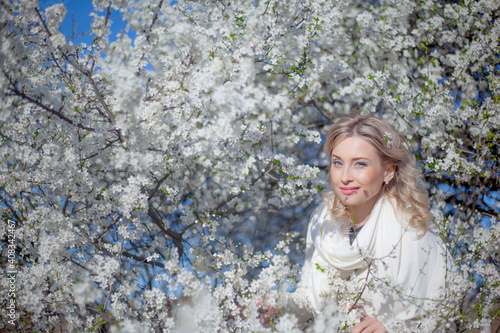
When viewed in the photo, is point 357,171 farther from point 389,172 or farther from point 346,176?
point 389,172

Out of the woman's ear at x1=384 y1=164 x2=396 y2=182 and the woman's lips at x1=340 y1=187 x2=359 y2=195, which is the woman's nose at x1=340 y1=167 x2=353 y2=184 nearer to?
the woman's lips at x1=340 y1=187 x2=359 y2=195

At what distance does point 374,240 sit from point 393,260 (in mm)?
172

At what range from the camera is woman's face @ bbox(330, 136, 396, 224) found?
2.48 metres

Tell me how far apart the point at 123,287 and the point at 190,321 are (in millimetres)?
525

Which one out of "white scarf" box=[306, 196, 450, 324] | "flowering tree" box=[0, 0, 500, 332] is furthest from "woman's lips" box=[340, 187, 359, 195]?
"flowering tree" box=[0, 0, 500, 332]

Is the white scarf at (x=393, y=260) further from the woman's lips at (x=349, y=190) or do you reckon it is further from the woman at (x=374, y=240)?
the woman's lips at (x=349, y=190)

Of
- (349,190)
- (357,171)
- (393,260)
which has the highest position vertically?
(357,171)

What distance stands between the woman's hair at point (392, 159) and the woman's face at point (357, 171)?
58mm

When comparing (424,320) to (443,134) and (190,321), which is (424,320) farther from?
(443,134)

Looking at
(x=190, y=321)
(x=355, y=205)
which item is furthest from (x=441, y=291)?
(x=190, y=321)

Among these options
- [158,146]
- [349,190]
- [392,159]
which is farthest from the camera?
[392,159]

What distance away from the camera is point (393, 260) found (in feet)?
7.95

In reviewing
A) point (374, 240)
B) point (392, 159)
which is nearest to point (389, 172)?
point (392, 159)

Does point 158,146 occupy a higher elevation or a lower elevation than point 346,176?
higher
